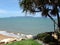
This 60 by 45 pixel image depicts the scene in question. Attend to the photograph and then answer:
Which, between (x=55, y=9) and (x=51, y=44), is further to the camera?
(x=55, y=9)

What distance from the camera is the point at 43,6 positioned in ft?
42.2

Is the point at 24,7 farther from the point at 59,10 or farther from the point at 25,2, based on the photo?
the point at 59,10

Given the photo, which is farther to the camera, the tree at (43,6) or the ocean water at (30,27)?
the ocean water at (30,27)

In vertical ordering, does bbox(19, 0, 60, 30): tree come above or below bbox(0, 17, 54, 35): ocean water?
above

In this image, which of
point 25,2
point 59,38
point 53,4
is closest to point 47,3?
point 53,4

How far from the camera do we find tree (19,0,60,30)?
12.4 m

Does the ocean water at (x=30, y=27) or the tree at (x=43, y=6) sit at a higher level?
the tree at (x=43, y=6)

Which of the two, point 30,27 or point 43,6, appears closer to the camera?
point 43,6

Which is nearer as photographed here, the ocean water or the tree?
the tree

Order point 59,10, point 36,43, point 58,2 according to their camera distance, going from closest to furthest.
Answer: point 36,43
point 58,2
point 59,10

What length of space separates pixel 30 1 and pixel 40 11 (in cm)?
109

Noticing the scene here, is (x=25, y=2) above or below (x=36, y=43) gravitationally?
above

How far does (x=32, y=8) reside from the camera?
43.0 ft

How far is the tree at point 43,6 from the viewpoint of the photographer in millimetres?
12406
